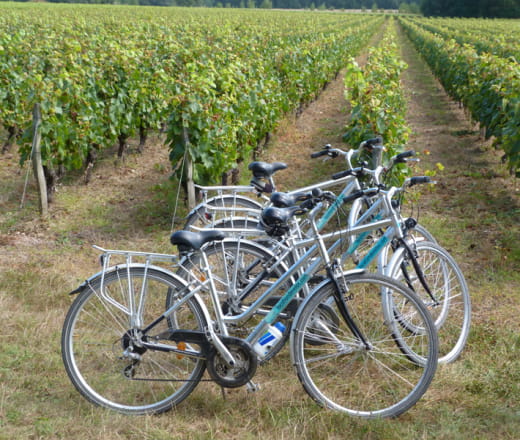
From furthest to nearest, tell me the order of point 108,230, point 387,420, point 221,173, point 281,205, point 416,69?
1. point 416,69
2. point 221,173
3. point 108,230
4. point 281,205
5. point 387,420

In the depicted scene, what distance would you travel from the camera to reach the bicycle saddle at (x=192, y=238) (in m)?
2.96

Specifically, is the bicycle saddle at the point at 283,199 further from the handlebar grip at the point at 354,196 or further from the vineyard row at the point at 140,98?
the vineyard row at the point at 140,98

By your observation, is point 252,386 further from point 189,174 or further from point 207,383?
point 189,174

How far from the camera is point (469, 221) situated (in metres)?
6.22

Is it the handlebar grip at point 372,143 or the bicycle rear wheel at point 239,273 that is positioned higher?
the handlebar grip at point 372,143

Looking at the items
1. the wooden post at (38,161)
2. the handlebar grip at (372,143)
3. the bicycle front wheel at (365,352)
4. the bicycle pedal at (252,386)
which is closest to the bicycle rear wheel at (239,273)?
the bicycle pedal at (252,386)

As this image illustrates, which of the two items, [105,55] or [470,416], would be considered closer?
[470,416]

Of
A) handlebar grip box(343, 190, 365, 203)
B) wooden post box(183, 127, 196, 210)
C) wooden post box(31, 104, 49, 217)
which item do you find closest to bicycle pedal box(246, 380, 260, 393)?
handlebar grip box(343, 190, 365, 203)

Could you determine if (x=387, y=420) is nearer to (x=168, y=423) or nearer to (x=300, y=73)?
(x=168, y=423)

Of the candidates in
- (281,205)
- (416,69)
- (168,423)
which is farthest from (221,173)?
(416,69)

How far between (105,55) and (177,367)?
5.76m

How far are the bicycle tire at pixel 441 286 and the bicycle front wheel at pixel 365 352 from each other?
18 cm

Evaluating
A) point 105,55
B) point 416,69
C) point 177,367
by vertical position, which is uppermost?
point 105,55

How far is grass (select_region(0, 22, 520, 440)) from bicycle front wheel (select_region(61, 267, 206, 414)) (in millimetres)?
115
